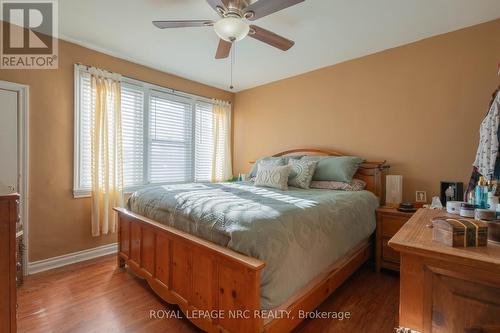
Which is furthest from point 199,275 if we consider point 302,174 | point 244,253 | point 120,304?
point 302,174

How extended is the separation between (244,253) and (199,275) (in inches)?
17.8

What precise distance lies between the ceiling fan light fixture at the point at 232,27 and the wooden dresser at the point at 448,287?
168 cm

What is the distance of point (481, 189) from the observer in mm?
1510

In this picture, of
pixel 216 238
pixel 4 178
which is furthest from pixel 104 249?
pixel 216 238

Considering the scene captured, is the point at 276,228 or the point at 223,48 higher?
the point at 223,48

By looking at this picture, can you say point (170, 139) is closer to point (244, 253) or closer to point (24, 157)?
point (24, 157)

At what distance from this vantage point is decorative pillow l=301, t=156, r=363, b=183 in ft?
9.00

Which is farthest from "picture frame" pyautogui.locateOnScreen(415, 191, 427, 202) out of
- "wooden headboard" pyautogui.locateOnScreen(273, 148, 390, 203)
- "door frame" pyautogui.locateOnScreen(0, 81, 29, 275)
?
"door frame" pyautogui.locateOnScreen(0, 81, 29, 275)

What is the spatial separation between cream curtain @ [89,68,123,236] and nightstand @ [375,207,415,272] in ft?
9.69

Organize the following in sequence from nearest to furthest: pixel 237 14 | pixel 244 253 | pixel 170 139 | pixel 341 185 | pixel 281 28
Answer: pixel 244 253 < pixel 237 14 < pixel 281 28 < pixel 341 185 < pixel 170 139

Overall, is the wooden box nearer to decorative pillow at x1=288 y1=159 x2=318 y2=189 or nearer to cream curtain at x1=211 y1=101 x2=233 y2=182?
decorative pillow at x1=288 y1=159 x2=318 y2=189

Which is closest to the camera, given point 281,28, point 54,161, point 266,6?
point 266,6

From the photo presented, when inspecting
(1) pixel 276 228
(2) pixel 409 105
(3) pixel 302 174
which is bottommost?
(1) pixel 276 228

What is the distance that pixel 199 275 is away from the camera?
1.54m
